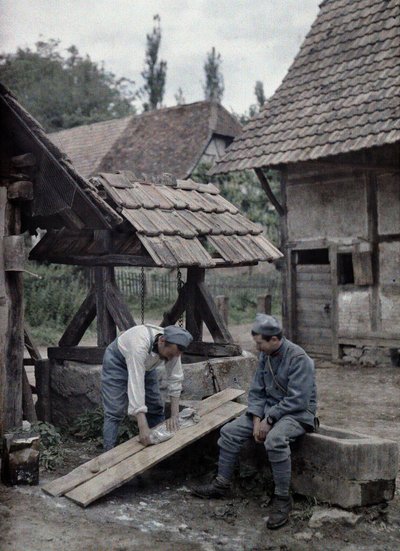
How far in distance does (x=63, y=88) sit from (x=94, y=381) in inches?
1161

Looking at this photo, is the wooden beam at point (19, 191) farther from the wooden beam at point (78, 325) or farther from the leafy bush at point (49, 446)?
the leafy bush at point (49, 446)

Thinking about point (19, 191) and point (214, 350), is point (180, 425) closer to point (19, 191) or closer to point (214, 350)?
point (214, 350)

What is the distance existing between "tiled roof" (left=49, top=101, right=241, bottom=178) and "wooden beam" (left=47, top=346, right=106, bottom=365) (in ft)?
54.2

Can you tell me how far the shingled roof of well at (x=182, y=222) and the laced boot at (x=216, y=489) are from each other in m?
1.92

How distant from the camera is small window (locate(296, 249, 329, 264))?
13234 millimetres

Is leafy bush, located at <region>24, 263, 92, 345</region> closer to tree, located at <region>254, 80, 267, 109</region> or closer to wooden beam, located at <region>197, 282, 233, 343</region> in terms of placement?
wooden beam, located at <region>197, 282, 233, 343</region>

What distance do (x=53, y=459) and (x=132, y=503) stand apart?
110cm

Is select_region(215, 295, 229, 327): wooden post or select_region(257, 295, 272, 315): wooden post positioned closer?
select_region(257, 295, 272, 315): wooden post

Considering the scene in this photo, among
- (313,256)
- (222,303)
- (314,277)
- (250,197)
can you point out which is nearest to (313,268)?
(314,277)

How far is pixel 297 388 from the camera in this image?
4918 millimetres

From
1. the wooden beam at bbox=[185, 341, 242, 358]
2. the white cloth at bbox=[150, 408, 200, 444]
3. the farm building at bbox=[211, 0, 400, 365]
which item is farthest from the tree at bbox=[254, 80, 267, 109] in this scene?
the white cloth at bbox=[150, 408, 200, 444]

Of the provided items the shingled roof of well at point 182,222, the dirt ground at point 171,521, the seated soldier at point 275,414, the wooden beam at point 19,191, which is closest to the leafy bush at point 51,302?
the shingled roof of well at point 182,222

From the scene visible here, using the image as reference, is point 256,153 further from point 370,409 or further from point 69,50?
point 69,50

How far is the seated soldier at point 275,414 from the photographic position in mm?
4801
